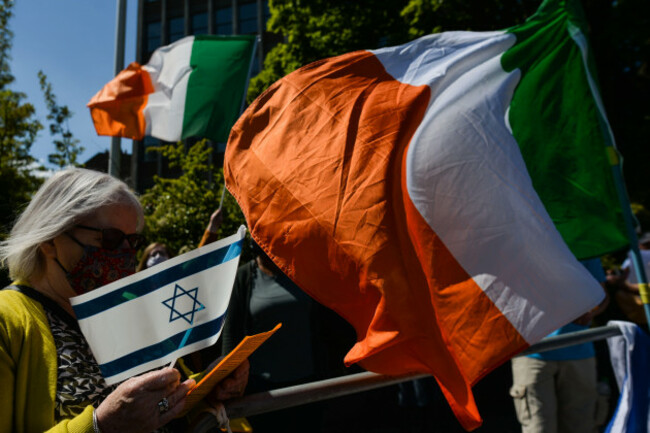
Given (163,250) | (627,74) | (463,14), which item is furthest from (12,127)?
(627,74)

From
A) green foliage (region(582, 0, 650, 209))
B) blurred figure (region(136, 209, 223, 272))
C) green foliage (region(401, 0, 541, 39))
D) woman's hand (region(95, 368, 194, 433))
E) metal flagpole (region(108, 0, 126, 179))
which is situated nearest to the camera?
woman's hand (region(95, 368, 194, 433))

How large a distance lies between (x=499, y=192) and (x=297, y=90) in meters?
1.01

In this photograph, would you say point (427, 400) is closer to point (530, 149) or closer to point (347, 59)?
point (530, 149)

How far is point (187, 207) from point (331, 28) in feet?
16.9

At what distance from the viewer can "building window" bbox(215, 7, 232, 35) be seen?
3350 centimetres

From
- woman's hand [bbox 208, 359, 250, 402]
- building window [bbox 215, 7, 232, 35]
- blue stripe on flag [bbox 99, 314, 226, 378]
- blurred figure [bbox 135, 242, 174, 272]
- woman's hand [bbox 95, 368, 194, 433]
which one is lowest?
blurred figure [bbox 135, 242, 174, 272]

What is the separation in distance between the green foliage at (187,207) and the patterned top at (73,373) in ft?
16.3

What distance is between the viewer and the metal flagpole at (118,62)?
6.14 metres

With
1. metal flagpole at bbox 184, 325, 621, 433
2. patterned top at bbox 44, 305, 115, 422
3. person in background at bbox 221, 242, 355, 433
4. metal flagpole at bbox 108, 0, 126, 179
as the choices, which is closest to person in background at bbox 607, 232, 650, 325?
person in background at bbox 221, 242, 355, 433

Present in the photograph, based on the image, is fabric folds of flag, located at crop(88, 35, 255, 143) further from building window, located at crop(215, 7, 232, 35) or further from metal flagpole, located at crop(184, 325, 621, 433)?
building window, located at crop(215, 7, 232, 35)

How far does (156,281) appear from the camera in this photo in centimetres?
142

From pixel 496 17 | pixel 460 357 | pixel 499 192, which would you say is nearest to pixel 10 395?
pixel 460 357

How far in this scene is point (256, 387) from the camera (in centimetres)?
315

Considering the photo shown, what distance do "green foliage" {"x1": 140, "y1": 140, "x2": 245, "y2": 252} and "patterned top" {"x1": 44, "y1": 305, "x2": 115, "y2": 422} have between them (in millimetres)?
4978
